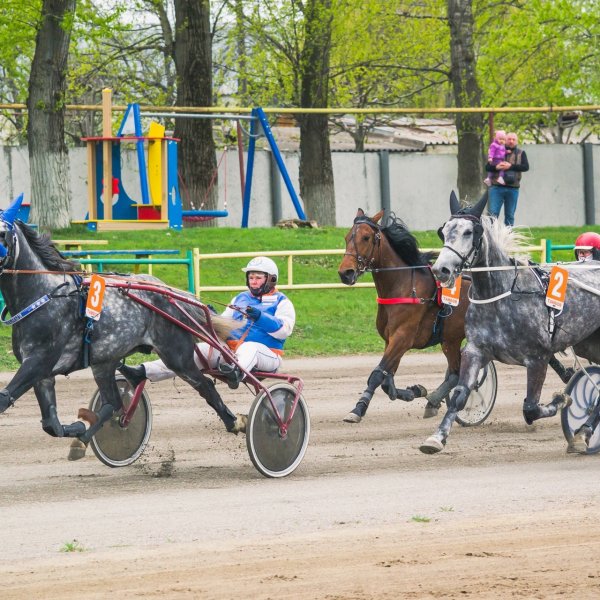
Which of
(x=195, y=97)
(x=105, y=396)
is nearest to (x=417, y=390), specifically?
(x=105, y=396)

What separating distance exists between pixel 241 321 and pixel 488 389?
2.86 meters

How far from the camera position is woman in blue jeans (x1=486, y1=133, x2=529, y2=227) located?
17828mm

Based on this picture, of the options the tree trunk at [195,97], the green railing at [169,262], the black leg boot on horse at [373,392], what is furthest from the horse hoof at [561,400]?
the tree trunk at [195,97]

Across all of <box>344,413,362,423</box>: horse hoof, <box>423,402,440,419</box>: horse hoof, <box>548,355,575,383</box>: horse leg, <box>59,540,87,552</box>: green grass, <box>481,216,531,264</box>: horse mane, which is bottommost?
<box>423,402,440,419</box>: horse hoof

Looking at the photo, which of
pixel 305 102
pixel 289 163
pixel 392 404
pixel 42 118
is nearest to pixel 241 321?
pixel 392 404

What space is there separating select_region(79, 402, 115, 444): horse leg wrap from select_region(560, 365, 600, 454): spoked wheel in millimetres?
3113

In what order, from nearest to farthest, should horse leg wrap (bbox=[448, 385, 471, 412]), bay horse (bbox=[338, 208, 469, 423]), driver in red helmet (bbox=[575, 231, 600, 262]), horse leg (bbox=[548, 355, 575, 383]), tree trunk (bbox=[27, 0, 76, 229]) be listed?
horse leg wrap (bbox=[448, 385, 471, 412]) → bay horse (bbox=[338, 208, 469, 423]) → driver in red helmet (bbox=[575, 231, 600, 262]) → horse leg (bbox=[548, 355, 575, 383]) → tree trunk (bbox=[27, 0, 76, 229])

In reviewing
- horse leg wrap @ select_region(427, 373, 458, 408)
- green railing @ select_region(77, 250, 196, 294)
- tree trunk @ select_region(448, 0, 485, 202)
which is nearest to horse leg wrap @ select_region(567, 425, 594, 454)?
horse leg wrap @ select_region(427, 373, 458, 408)

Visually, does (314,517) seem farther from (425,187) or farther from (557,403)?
(425,187)

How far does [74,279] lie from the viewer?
8.04m

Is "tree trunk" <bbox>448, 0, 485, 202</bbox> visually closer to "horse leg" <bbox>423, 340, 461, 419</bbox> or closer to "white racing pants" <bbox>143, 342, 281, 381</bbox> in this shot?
"horse leg" <bbox>423, 340, 461, 419</bbox>

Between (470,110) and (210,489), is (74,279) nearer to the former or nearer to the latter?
(210,489)

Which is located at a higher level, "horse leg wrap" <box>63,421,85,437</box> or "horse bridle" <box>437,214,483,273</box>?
"horse bridle" <box>437,214,483,273</box>

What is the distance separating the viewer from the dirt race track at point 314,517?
5.59 metres
